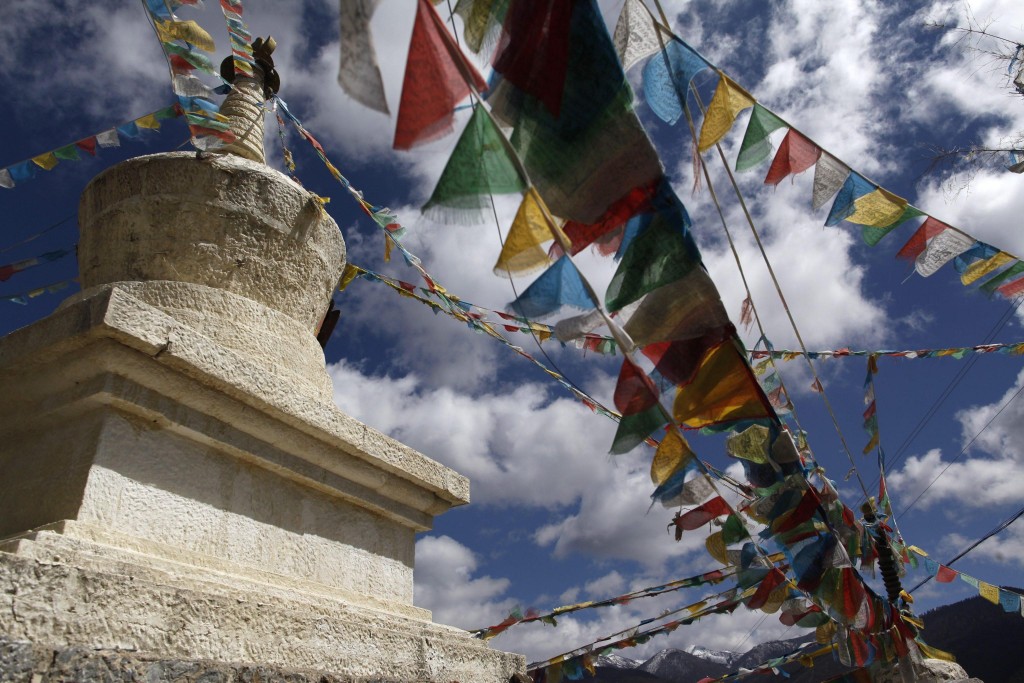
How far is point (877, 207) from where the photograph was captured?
393cm

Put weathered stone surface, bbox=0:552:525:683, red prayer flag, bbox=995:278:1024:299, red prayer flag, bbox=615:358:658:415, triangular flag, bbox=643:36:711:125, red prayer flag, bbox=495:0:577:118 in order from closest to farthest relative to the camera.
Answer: weathered stone surface, bbox=0:552:525:683, red prayer flag, bbox=495:0:577:118, red prayer flag, bbox=615:358:658:415, triangular flag, bbox=643:36:711:125, red prayer flag, bbox=995:278:1024:299

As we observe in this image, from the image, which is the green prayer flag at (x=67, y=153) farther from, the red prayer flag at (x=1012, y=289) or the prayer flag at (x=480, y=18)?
the red prayer flag at (x=1012, y=289)

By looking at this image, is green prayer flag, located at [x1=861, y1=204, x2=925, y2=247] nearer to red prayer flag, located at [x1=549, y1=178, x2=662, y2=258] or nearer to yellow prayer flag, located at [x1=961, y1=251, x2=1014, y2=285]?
yellow prayer flag, located at [x1=961, y1=251, x2=1014, y2=285]

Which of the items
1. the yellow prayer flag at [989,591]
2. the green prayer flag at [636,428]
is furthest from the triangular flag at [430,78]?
the yellow prayer flag at [989,591]

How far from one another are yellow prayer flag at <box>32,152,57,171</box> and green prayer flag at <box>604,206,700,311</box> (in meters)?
6.06

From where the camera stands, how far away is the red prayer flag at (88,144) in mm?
6164

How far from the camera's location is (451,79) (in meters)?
1.88

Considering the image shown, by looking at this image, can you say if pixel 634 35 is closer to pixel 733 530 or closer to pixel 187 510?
pixel 733 530

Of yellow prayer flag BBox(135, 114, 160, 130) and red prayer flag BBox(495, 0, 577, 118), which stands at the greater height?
yellow prayer flag BBox(135, 114, 160, 130)

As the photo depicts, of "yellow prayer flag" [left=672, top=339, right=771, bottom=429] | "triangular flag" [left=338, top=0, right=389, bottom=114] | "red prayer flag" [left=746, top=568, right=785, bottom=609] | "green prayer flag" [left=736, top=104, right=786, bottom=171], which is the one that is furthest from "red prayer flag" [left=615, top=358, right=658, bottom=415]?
"red prayer flag" [left=746, top=568, right=785, bottom=609]

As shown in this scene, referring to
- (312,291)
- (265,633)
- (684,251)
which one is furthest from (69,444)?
(684,251)

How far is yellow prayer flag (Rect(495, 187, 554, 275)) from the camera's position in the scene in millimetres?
2209

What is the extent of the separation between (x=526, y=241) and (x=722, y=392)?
39.9 inches

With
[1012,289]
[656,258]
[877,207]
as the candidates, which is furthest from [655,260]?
[1012,289]
